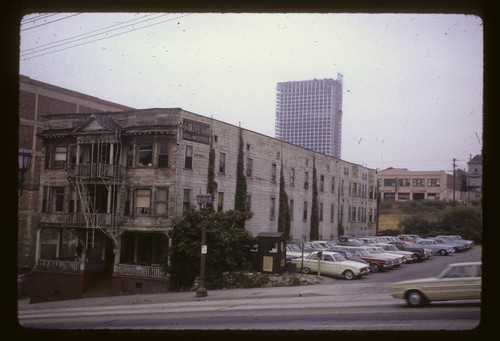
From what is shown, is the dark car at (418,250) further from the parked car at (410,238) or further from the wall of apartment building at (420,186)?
the wall of apartment building at (420,186)

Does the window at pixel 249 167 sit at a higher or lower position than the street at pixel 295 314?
higher

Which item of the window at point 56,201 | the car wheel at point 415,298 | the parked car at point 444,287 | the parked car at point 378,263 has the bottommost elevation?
the parked car at point 378,263

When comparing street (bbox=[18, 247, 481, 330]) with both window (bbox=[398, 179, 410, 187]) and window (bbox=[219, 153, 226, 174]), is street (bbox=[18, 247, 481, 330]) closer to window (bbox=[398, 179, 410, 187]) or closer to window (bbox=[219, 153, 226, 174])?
window (bbox=[398, 179, 410, 187])

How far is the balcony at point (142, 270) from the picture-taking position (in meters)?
24.0

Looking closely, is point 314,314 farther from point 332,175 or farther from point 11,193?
point 332,175

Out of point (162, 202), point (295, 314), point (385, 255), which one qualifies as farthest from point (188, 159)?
point (295, 314)

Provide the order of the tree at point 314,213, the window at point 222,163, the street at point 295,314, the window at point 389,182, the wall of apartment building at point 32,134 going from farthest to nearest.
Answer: the tree at point 314,213 < the wall of apartment building at point 32,134 < the window at point 222,163 < the window at point 389,182 < the street at point 295,314

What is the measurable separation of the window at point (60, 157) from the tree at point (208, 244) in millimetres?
9418

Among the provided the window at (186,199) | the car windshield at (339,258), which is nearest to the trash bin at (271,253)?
the car windshield at (339,258)

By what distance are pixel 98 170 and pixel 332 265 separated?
14.2 m

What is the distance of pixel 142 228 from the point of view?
25.6 meters

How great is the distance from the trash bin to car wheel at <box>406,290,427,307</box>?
1427 centimetres

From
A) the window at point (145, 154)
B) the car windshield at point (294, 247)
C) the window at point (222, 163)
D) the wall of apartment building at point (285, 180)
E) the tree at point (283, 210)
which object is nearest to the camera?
the window at point (145, 154)
